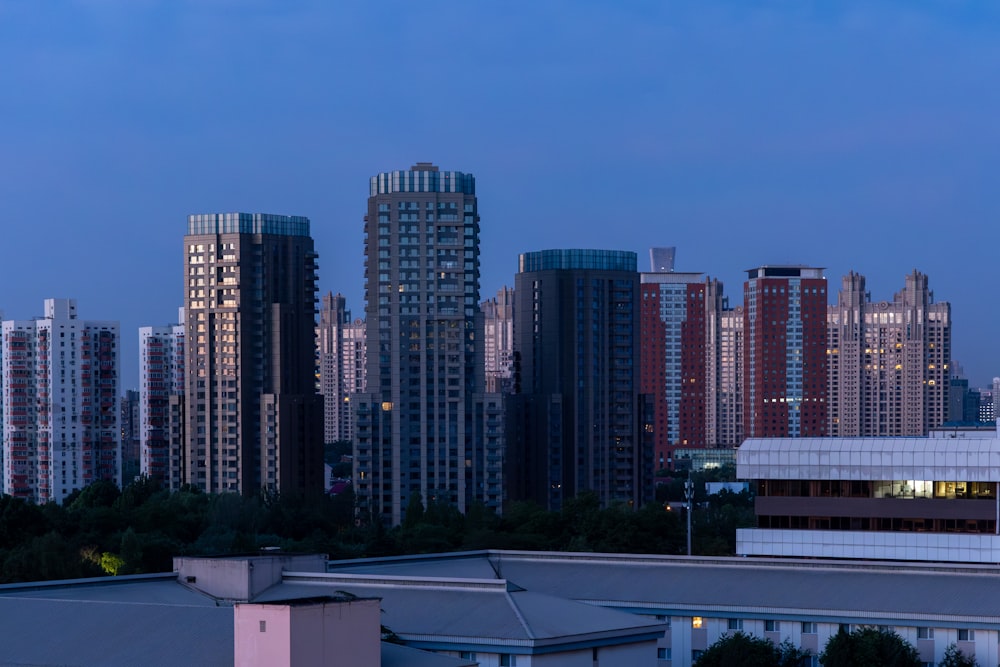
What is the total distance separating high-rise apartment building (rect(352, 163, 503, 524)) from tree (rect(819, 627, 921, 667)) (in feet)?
276

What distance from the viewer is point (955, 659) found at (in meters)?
48.4

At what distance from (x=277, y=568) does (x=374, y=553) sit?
39.6 meters

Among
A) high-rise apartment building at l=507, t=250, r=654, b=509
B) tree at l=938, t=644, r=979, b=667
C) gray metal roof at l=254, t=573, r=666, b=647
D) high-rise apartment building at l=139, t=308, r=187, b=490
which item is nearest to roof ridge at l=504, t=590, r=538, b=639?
gray metal roof at l=254, t=573, r=666, b=647

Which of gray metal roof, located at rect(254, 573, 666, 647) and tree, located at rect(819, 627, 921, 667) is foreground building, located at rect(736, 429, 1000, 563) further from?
gray metal roof, located at rect(254, 573, 666, 647)

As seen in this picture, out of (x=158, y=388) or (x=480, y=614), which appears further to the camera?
(x=158, y=388)

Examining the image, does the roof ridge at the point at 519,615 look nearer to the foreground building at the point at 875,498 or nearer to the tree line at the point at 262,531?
the foreground building at the point at 875,498

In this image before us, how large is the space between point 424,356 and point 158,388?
2131 inches

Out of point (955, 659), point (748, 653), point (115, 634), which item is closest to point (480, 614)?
point (748, 653)

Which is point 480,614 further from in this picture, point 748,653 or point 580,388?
point 580,388

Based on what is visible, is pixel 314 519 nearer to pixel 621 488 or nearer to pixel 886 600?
pixel 621 488

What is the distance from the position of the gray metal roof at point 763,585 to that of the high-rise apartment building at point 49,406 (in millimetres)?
108615

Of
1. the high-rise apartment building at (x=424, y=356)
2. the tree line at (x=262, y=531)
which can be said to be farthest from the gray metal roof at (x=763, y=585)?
the high-rise apartment building at (x=424, y=356)

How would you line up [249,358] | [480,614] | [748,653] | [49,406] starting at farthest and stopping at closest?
[49,406] → [249,358] → [748,653] → [480,614]

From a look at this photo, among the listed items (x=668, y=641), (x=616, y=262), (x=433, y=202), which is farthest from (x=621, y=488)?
(x=668, y=641)
